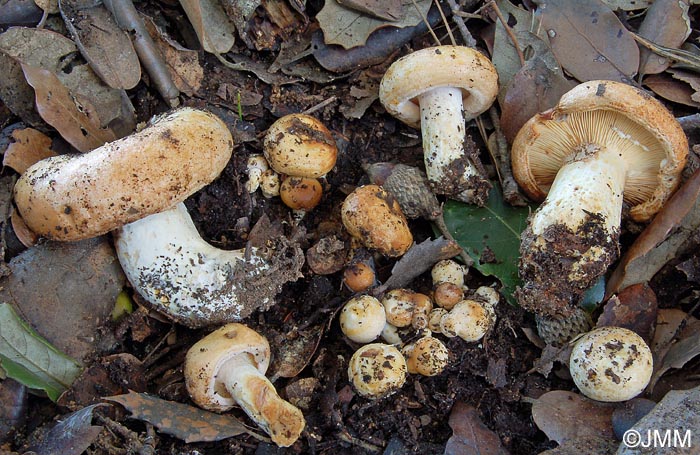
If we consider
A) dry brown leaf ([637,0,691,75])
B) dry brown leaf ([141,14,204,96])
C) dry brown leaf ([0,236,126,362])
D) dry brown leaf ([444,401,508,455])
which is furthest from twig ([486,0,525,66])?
dry brown leaf ([0,236,126,362])

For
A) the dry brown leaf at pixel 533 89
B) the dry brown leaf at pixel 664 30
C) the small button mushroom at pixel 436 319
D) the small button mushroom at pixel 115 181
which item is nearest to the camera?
the small button mushroom at pixel 115 181

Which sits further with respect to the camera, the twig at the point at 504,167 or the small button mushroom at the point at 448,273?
the twig at the point at 504,167

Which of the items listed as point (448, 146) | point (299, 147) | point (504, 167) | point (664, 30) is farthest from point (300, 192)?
point (664, 30)

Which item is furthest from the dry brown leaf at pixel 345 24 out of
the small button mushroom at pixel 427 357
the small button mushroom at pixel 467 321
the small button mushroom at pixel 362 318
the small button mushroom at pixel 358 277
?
the small button mushroom at pixel 427 357

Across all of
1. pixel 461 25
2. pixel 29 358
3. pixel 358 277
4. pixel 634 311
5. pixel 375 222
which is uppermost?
pixel 461 25

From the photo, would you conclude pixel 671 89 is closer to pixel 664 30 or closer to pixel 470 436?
pixel 664 30

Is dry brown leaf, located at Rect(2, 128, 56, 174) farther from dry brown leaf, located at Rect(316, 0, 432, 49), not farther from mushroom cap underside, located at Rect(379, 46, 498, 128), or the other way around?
mushroom cap underside, located at Rect(379, 46, 498, 128)

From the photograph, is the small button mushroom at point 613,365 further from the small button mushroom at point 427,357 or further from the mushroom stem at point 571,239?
the small button mushroom at point 427,357
